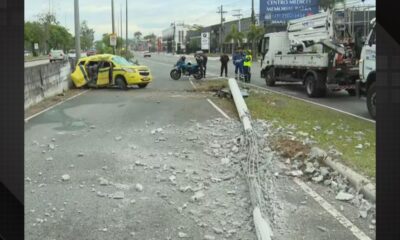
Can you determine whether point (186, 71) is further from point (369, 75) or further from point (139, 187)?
point (139, 187)

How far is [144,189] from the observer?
657 cm

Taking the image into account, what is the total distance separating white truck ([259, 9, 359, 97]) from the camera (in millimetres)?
18469

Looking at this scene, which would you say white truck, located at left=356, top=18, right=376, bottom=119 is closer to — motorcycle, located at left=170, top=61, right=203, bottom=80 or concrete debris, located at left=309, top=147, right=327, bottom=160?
concrete debris, located at left=309, top=147, right=327, bottom=160

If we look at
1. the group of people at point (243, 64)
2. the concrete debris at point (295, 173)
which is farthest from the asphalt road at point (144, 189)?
the group of people at point (243, 64)

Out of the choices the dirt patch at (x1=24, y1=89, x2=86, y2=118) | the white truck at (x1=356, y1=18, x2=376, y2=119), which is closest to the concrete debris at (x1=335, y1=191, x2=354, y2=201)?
the white truck at (x1=356, y1=18, x2=376, y2=119)

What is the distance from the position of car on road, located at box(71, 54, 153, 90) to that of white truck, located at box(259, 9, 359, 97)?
21.9 feet

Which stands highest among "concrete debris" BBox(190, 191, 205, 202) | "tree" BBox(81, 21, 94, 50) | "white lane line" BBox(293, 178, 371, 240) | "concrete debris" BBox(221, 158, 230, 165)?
"tree" BBox(81, 21, 94, 50)

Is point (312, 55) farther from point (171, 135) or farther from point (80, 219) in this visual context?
point (80, 219)

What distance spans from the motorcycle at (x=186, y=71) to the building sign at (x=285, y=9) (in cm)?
1184

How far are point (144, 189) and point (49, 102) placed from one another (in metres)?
12.4

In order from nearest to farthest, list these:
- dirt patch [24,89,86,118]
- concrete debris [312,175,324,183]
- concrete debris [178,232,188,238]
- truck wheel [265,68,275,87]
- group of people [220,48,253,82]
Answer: concrete debris [178,232,188,238], concrete debris [312,175,324,183], dirt patch [24,89,86,118], truck wheel [265,68,275,87], group of people [220,48,253,82]

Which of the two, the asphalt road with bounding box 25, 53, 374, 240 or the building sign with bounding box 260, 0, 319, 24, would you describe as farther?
the building sign with bounding box 260, 0, 319, 24

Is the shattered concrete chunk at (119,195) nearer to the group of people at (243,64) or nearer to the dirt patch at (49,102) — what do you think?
the dirt patch at (49,102)

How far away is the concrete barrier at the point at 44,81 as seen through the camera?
16.8 metres
